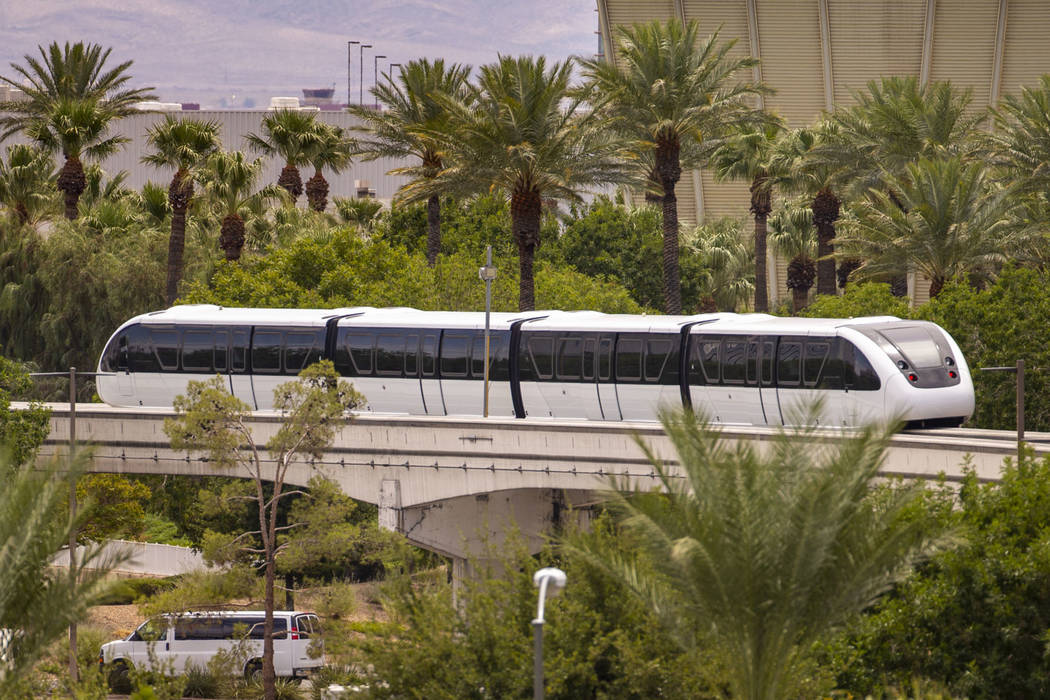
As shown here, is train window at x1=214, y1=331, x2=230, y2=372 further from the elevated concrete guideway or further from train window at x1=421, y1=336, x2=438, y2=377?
train window at x1=421, y1=336, x2=438, y2=377

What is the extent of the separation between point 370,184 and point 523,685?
9848 centimetres

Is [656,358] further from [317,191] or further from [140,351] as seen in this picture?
[317,191]

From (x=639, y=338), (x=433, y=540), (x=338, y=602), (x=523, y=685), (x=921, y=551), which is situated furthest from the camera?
(x=433, y=540)

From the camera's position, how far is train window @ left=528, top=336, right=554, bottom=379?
3278 centimetres

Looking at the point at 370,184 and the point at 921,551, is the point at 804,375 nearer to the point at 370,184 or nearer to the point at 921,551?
the point at 921,551

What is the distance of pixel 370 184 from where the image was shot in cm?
11631

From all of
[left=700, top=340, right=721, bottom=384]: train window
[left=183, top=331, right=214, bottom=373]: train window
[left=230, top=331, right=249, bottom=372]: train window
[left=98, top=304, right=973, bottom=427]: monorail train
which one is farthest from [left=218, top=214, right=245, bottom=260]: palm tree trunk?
[left=700, top=340, right=721, bottom=384]: train window

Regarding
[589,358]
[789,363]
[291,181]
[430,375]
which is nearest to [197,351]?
[430,375]

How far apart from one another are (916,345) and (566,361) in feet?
26.0

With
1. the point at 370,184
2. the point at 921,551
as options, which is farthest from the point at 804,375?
the point at 370,184

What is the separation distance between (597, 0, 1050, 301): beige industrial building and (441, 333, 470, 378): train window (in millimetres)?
51459

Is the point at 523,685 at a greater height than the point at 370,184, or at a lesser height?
lesser

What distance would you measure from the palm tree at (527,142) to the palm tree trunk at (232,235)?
1482 centimetres

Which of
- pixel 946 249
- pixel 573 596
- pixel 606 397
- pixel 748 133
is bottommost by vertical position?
pixel 573 596
